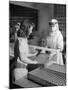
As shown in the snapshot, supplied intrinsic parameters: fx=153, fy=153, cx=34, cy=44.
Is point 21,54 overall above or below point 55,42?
below

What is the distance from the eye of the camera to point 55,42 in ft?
6.45

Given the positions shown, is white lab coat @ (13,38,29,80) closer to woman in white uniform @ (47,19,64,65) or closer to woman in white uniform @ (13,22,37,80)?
woman in white uniform @ (13,22,37,80)

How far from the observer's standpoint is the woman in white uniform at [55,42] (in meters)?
1.95

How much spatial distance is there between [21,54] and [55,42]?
1.51 feet

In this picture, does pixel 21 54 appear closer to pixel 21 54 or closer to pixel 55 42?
pixel 21 54

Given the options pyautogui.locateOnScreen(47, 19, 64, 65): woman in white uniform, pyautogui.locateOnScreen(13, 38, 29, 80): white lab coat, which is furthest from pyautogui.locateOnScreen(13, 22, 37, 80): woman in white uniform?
pyautogui.locateOnScreen(47, 19, 64, 65): woman in white uniform

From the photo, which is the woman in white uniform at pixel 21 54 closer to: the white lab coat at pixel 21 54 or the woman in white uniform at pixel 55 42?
the white lab coat at pixel 21 54

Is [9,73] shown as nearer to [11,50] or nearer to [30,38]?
[11,50]

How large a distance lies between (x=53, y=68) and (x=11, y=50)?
0.58 m

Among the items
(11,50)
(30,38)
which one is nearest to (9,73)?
(11,50)

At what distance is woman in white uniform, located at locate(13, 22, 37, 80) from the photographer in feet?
6.18

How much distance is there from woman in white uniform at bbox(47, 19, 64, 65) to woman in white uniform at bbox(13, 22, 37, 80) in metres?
0.28

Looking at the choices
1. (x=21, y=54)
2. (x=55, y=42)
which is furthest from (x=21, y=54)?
(x=55, y=42)

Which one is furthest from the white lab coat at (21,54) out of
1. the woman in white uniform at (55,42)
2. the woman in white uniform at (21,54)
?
the woman in white uniform at (55,42)
